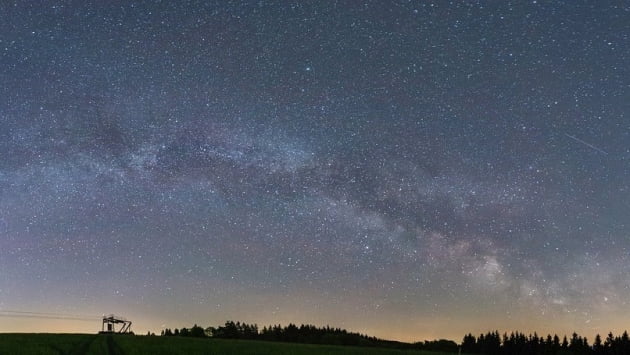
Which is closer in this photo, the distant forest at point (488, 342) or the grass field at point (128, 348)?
the grass field at point (128, 348)

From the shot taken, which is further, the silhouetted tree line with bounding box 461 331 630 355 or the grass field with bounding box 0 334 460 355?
the silhouetted tree line with bounding box 461 331 630 355

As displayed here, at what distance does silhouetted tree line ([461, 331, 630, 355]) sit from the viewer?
118500mm

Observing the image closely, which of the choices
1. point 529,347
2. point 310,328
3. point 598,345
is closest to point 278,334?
point 310,328

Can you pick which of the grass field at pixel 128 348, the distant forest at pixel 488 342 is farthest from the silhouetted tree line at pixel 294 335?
the grass field at pixel 128 348

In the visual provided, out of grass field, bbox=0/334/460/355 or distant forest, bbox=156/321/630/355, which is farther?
A: distant forest, bbox=156/321/630/355

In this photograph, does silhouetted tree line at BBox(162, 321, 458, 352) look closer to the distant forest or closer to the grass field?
the distant forest

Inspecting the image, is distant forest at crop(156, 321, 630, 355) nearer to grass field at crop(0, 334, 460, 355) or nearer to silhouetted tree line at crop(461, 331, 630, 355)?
silhouetted tree line at crop(461, 331, 630, 355)

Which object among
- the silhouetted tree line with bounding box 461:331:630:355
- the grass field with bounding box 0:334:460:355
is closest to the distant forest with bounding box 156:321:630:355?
the silhouetted tree line with bounding box 461:331:630:355

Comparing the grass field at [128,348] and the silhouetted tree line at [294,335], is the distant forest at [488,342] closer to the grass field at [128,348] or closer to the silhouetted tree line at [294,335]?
the silhouetted tree line at [294,335]

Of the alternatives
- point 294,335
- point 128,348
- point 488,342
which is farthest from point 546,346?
point 128,348

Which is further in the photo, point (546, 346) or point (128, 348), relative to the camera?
point (546, 346)

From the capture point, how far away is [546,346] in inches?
5098

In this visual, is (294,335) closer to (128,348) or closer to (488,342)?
(488,342)

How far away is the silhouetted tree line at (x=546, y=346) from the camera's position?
118500mm
